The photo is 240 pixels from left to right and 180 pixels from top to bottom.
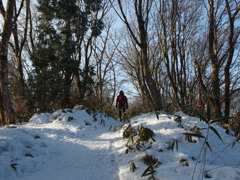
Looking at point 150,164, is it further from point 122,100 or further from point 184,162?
point 122,100

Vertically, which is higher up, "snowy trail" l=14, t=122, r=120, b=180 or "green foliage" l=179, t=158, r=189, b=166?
"green foliage" l=179, t=158, r=189, b=166

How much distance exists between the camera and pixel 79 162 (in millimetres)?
2768

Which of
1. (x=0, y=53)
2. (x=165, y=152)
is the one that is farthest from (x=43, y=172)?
(x=0, y=53)

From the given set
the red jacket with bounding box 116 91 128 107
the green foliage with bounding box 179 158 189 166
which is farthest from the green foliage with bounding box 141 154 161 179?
the red jacket with bounding box 116 91 128 107

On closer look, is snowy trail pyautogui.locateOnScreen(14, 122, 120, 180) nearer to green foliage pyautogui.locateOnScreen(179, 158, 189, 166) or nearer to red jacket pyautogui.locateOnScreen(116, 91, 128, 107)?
green foliage pyautogui.locateOnScreen(179, 158, 189, 166)

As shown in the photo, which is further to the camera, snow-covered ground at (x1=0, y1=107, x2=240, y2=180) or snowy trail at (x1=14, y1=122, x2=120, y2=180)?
snowy trail at (x1=14, y1=122, x2=120, y2=180)

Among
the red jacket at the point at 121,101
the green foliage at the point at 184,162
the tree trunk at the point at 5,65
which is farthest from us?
the red jacket at the point at 121,101

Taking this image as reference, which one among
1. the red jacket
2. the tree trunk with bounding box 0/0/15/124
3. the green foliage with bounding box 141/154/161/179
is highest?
the tree trunk with bounding box 0/0/15/124

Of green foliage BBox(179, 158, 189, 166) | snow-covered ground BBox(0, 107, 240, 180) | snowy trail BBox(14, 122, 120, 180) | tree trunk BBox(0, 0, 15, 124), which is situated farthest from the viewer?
tree trunk BBox(0, 0, 15, 124)

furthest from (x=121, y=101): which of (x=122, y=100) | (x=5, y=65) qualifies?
(x=5, y=65)

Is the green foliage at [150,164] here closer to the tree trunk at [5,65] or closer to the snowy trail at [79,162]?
the snowy trail at [79,162]

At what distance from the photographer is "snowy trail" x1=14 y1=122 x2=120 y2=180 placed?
2311 mm

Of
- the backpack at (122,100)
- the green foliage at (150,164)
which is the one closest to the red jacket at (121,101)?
the backpack at (122,100)

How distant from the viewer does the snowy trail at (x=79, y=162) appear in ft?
7.58
